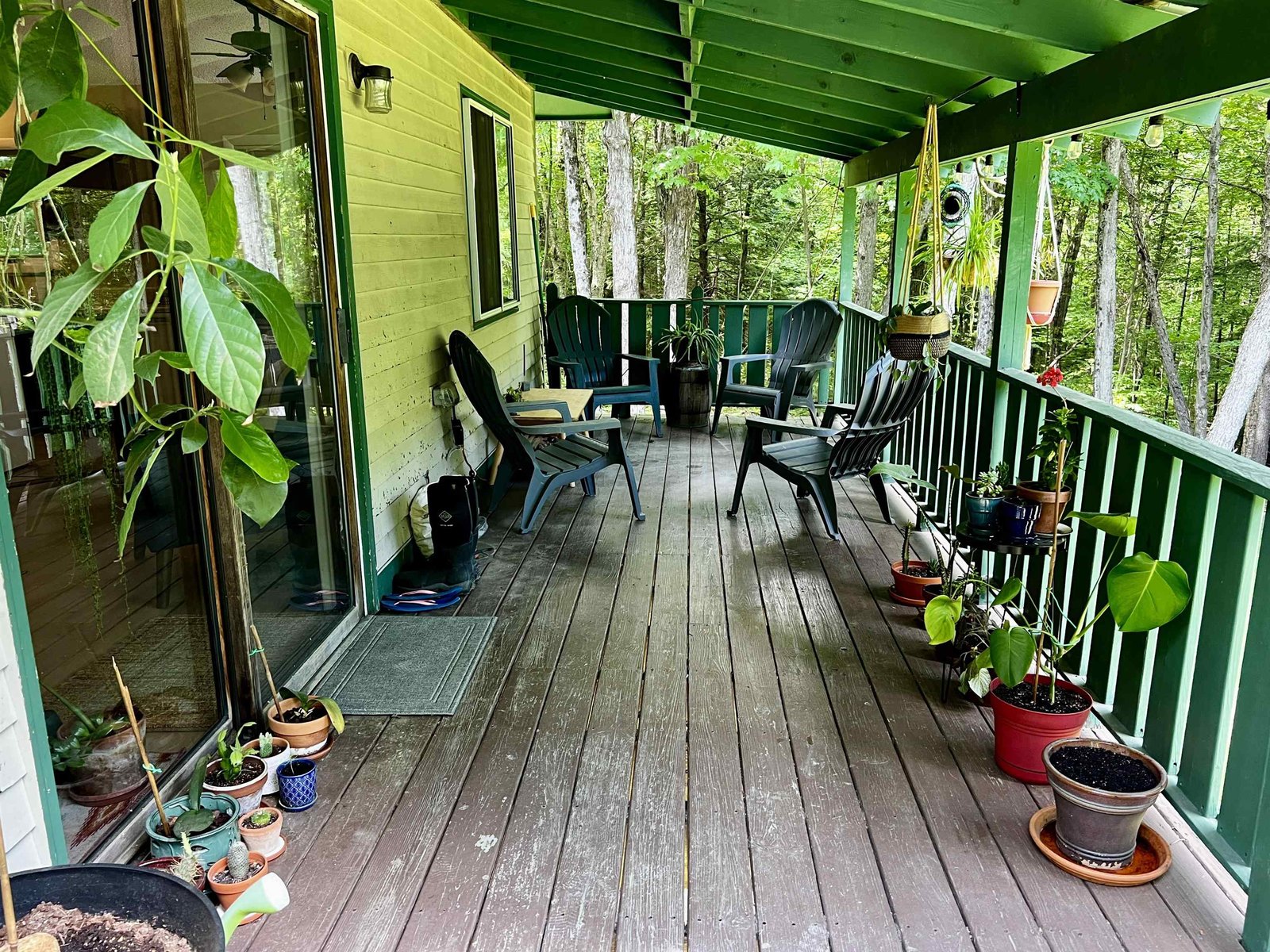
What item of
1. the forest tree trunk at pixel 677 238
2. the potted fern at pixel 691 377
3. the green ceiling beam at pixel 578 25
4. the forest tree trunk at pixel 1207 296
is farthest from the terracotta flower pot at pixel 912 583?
the forest tree trunk at pixel 1207 296

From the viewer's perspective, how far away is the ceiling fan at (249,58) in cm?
243

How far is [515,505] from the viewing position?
5152mm

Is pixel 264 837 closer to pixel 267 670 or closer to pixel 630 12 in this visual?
pixel 267 670

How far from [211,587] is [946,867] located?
1917 mm

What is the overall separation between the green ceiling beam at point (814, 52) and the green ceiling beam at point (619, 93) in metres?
2.17

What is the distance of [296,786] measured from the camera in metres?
2.25

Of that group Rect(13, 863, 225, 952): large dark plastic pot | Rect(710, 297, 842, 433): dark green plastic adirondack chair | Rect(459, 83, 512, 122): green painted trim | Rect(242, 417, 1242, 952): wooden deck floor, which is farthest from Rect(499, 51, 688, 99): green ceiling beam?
Rect(13, 863, 225, 952): large dark plastic pot

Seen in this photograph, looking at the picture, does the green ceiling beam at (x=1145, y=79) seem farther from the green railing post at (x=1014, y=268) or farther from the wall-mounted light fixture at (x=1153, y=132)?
the wall-mounted light fixture at (x=1153, y=132)

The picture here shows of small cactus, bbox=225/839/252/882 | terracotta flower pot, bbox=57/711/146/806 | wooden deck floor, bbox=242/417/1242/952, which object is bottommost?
wooden deck floor, bbox=242/417/1242/952

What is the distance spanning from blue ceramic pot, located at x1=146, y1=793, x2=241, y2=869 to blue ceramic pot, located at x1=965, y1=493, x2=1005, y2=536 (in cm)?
219

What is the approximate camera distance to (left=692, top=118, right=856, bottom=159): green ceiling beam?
6.60 metres

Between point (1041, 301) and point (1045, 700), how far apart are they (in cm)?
226

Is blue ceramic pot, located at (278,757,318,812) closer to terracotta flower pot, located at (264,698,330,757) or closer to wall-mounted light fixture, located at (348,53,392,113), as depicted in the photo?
terracotta flower pot, located at (264,698,330,757)

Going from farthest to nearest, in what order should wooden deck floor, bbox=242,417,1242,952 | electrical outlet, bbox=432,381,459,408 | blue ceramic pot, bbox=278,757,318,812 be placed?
electrical outlet, bbox=432,381,459,408 < blue ceramic pot, bbox=278,757,318,812 < wooden deck floor, bbox=242,417,1242,952
